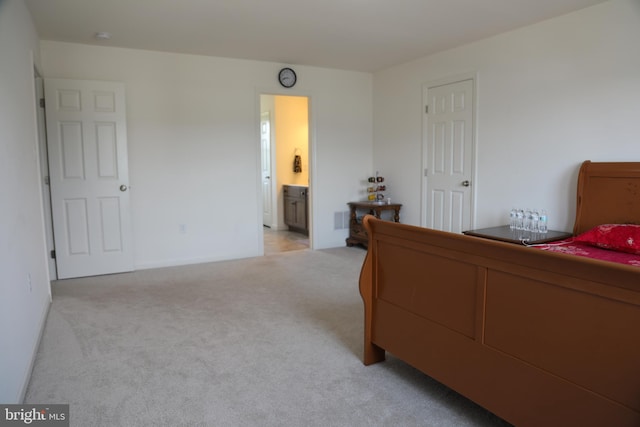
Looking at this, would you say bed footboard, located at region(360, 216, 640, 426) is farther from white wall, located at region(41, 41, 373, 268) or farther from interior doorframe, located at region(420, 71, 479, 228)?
white wall, located at region(41, 41, 373, 268)

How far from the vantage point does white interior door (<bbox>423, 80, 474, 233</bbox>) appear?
15.7ft

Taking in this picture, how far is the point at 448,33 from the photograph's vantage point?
433 cm

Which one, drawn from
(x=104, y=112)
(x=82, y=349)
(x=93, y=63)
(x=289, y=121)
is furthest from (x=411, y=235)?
(x=289, y=121)

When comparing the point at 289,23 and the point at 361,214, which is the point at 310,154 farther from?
the point at 289,23

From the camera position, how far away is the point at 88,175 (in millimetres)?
4598

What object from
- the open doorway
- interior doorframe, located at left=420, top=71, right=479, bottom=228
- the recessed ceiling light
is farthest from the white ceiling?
the open doorway

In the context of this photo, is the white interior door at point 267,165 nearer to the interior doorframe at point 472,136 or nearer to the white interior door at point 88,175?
the interior doorframe at point 472,136

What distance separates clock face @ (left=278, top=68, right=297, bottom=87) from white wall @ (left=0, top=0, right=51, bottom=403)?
108 inches

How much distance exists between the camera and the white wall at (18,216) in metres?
2.12

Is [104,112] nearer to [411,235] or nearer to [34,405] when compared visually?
[34,405]

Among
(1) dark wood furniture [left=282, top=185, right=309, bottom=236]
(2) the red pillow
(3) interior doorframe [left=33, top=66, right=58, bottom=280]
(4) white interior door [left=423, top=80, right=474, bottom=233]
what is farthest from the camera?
(1) dark wood furniture [left=282, top=185, right=309, bottom=236]

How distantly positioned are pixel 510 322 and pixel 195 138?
433 cm

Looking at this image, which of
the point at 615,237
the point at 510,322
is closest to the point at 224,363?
the point at 510,322

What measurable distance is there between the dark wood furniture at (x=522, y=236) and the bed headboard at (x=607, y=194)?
172 millimetres
